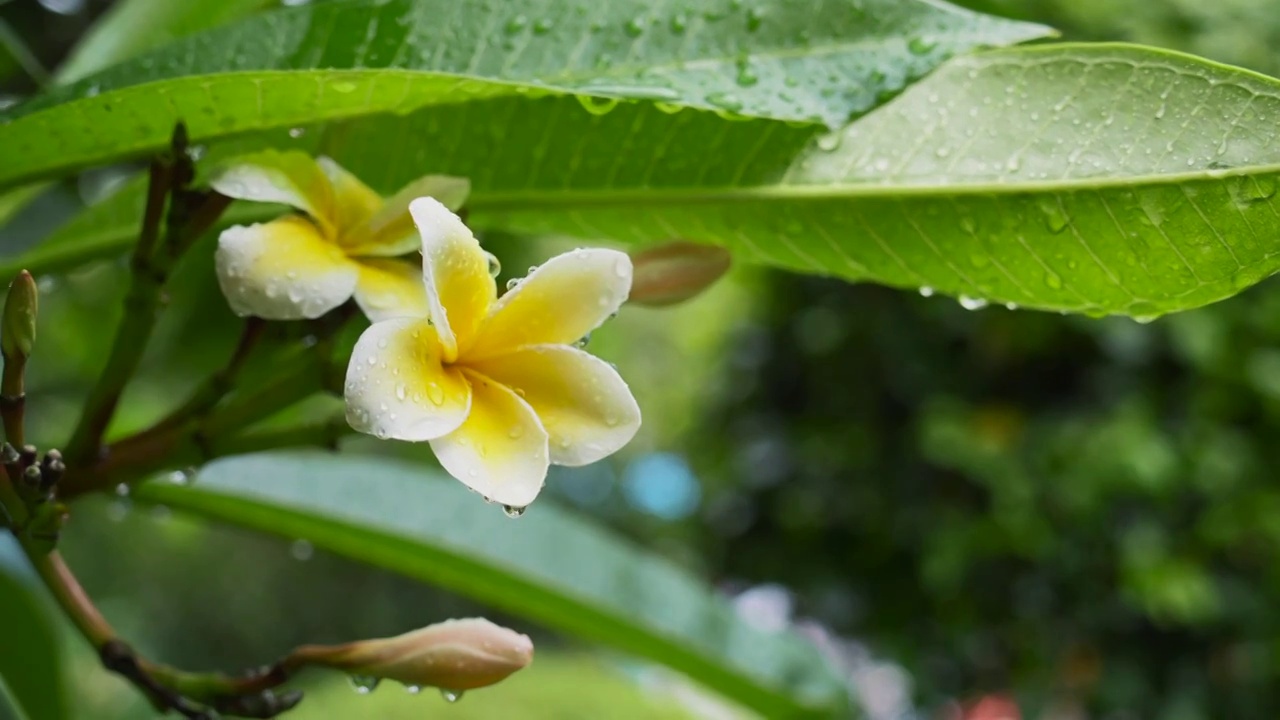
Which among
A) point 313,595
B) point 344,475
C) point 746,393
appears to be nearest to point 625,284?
point 344,475

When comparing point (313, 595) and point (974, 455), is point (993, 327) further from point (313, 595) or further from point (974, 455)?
point (313, 595)

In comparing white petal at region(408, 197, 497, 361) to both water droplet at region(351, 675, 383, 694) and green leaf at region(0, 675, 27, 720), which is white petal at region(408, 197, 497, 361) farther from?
green leaf at region(0, 675, 27, 720)

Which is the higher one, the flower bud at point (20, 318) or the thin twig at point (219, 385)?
the thin twig at point (219, 385)

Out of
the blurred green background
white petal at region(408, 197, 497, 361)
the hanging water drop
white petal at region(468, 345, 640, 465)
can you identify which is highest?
the blurred green background

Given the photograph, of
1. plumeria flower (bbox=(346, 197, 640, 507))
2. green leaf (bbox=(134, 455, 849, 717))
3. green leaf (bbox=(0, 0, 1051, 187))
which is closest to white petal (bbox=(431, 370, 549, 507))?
plumeria flower (bbox=(346, 197, 640, 507))

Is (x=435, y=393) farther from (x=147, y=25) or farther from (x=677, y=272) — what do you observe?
(x=147, y=25)

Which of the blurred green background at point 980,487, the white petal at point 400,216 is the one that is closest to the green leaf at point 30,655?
the white petal at point 400,216

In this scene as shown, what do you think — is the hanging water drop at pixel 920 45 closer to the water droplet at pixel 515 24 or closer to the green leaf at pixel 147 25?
the water droplet at pixel 515 24
